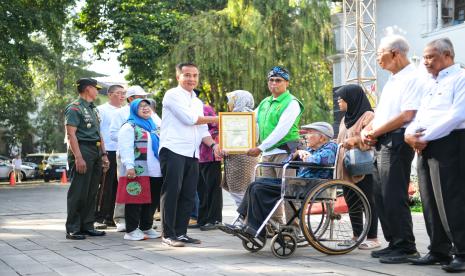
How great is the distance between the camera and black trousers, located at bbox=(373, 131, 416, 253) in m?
5.93

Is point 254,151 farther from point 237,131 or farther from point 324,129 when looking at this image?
point 324,129

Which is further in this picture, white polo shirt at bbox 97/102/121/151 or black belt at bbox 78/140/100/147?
white polo shirt at bbox 97/102/121/151

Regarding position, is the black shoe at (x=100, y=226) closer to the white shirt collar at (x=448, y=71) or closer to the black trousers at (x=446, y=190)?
the black trousers at (x=446, y=190)

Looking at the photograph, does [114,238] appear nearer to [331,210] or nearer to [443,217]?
[331,210]

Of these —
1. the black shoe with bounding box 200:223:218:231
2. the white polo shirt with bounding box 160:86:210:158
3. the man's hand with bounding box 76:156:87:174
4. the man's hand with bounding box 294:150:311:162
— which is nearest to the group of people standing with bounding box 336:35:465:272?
the man's hand with bounding box 294:150:311:162

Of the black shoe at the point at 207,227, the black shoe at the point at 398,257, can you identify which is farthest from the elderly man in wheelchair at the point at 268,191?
the black shoe at the point at 207,227

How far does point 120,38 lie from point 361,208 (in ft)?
79.7

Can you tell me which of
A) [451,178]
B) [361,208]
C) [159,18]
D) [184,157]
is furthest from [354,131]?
[159,18]

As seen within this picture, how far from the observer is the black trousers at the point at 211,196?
900 centimetres

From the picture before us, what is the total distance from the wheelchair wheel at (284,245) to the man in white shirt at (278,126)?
0.95 meters

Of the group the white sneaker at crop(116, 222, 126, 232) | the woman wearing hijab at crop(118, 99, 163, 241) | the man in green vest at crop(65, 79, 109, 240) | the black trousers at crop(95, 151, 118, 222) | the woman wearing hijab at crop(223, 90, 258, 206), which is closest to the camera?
the woman wearing hijab at crop(118, 99, 163, 241)

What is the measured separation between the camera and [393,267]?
5.66m

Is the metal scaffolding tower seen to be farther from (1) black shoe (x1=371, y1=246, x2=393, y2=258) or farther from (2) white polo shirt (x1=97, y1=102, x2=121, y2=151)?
(1) black shoe (x1=371, y1=246, x2=393, y2=258)

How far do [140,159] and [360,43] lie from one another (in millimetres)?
15670
